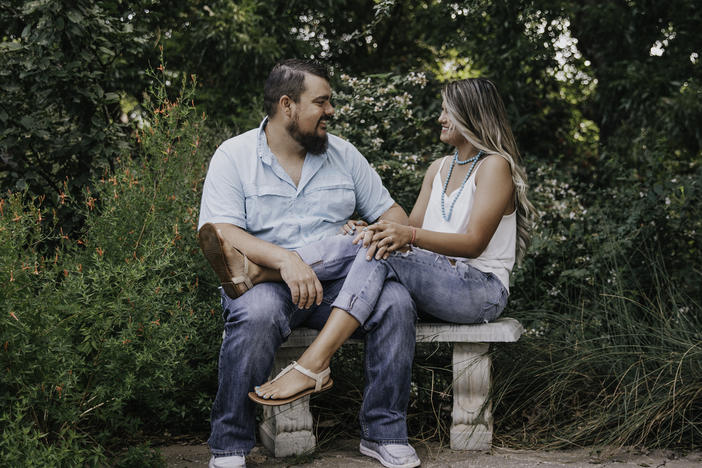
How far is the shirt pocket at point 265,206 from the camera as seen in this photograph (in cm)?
309

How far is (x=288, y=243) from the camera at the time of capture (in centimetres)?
313

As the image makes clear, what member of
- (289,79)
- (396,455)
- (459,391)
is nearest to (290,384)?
(396,455)

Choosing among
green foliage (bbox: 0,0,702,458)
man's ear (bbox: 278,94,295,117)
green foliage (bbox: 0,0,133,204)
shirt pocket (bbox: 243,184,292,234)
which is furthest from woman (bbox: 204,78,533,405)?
green foliage (bbox: 0,0,133,204)

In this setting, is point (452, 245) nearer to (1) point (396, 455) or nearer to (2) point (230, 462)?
(1) point (396, 455)

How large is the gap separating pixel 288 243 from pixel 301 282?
395mm

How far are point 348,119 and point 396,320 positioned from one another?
221cm

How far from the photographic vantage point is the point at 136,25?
533 cm

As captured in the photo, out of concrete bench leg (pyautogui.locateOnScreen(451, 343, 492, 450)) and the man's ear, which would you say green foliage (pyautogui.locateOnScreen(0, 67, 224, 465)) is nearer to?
the man's ear

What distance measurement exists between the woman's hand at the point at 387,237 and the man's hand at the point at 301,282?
26 cm

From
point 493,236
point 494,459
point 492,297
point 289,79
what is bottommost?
point 494,459

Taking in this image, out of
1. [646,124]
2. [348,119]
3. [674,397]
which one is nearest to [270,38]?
[348,119]

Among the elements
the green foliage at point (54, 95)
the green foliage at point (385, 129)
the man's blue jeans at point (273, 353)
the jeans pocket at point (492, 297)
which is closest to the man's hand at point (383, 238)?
the man's blue jeans at point (273, 353)

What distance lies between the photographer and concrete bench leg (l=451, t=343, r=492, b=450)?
9.76 feet

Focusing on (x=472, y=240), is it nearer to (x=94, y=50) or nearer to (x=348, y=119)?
(x=348, y=119)
